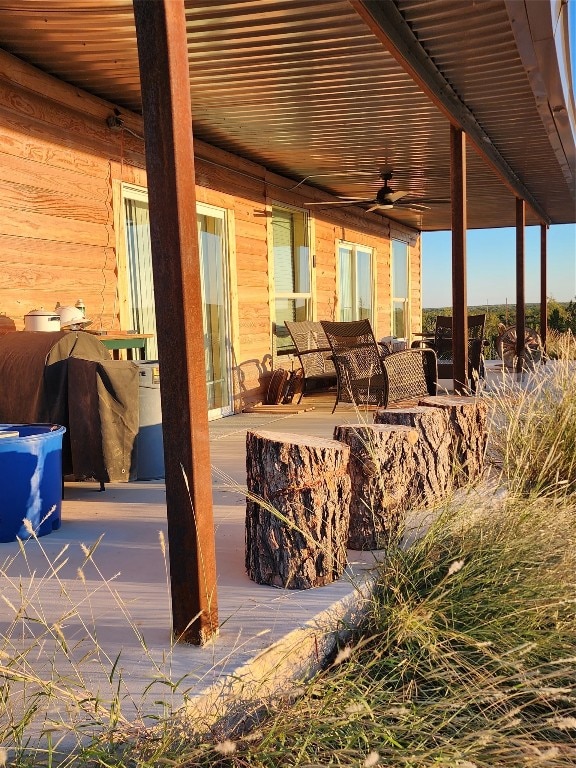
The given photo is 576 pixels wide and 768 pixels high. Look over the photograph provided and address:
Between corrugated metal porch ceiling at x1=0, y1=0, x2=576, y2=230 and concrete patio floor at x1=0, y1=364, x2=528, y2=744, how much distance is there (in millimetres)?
2555

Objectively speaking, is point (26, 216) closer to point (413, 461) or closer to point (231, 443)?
point (231, 443)

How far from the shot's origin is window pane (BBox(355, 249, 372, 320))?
439 inches

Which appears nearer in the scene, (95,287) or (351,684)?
(351,684)

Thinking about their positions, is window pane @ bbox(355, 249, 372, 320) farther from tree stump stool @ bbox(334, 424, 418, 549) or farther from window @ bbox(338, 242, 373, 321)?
tree stump stool @ bbox(334, 424, 418, 549)

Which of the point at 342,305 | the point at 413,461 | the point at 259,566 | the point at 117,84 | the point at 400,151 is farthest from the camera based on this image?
the point at 342,305

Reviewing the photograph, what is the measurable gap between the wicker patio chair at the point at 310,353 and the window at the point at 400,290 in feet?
15.3

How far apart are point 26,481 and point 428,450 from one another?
1758 mm

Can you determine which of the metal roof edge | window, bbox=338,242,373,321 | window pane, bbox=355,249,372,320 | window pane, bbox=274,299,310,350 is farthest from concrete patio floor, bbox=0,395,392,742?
window pane, bbox=355,249,372,320

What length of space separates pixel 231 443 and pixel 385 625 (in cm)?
331

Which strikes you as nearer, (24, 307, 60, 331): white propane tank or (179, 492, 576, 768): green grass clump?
(179, 492, 576, 768): green grass clump

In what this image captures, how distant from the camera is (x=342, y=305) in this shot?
1052cm

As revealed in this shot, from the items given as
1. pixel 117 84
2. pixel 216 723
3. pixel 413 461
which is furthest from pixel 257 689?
pixel 117 84

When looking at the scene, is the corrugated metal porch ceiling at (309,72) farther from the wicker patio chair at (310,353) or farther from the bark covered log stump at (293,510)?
the bark covered log stump at (293,510)

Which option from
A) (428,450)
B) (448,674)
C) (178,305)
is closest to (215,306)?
(428,450)
